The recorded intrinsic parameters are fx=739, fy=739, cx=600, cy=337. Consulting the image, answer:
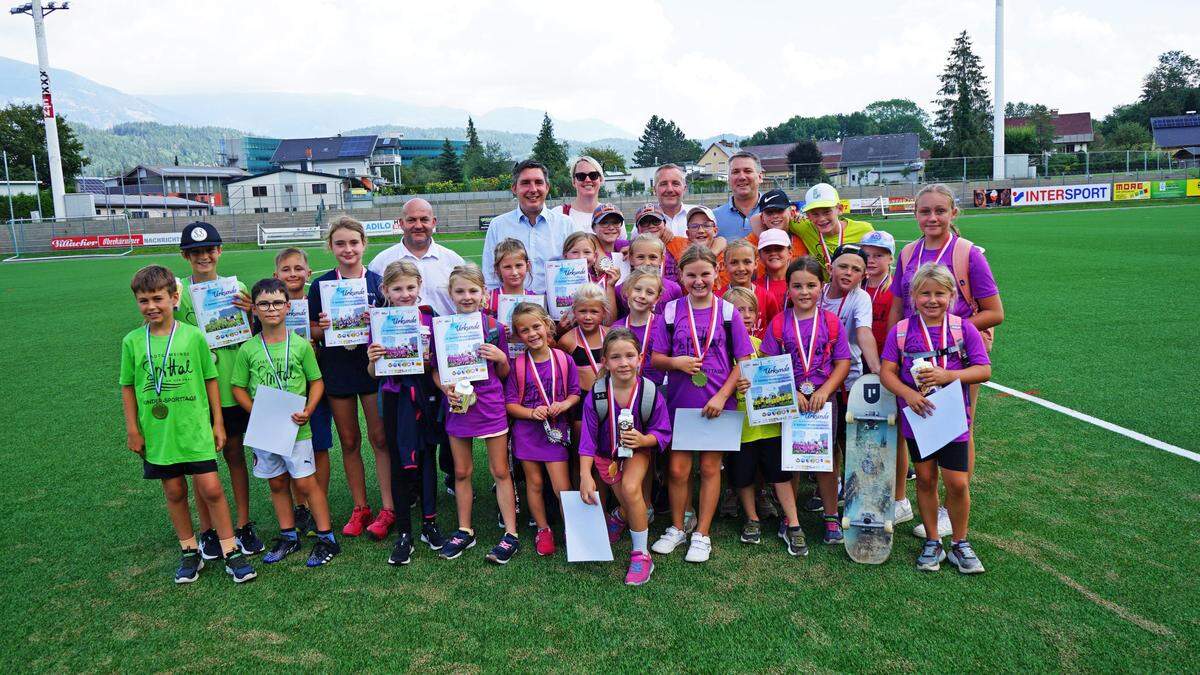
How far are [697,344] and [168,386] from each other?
310cm

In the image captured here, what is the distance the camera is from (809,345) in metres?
4.55

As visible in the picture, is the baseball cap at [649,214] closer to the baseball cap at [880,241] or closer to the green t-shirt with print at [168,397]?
the baseball cap at [880,241]

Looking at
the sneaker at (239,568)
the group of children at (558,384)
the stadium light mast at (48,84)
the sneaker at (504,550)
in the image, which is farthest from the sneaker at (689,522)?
the stadium light mast at (48,84)

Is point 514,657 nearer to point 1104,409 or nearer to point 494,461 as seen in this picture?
point 494,461

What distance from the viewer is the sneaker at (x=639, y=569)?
4186 mm

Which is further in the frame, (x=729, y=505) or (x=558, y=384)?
(x=729, y=505)

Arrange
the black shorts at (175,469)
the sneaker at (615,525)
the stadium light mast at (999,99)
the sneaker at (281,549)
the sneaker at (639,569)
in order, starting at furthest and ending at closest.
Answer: the stadium light mast at (999,99), the sneaker at (615,525), the sneaker at (281,549), the black shorts at (175,469), the sneaker at (639,569)

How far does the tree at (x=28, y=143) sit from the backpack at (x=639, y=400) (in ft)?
257

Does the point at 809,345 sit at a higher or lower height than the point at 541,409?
higher

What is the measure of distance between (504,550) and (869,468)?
2.29 meters

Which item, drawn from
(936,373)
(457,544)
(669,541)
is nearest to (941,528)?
(936,373)

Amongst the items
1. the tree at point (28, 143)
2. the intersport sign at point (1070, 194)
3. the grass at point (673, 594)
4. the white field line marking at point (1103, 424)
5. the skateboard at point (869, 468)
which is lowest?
the grass at point (673, 594)

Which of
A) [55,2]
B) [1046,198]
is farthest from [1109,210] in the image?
[55,2]

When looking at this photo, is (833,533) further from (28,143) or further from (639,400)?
(28,143)
